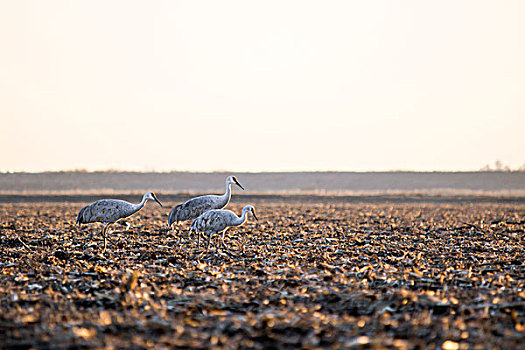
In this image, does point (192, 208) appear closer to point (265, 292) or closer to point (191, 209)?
point (191, 209)

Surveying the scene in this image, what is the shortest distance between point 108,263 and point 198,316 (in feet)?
17.5

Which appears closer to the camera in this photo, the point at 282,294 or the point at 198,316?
the point at 198,316

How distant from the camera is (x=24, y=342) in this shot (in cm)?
586

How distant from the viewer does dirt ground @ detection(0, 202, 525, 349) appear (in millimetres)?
6070

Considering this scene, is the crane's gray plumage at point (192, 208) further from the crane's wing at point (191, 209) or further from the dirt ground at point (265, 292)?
the dirt ground at point (265, 292)

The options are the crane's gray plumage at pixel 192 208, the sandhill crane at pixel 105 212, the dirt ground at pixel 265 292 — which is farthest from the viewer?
the crane's gray plumage at pixel 192 208

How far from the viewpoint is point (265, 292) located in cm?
850

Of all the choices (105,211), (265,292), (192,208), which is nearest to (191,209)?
(192,208)

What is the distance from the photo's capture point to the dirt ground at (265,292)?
6070mm

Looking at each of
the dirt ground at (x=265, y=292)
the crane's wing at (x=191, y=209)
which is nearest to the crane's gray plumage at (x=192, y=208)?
the crane's wing at (x=191, y=209)

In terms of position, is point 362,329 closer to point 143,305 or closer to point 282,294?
point 282,294

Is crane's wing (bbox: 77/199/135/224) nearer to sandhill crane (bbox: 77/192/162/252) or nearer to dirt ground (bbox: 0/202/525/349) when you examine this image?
sandhill crane (bbox: 77/192/162/252)

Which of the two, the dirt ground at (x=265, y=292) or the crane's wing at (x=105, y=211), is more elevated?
the crane's wing at (x=105, y=211)

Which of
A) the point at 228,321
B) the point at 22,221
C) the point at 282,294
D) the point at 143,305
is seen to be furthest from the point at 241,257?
the point at 22,221
